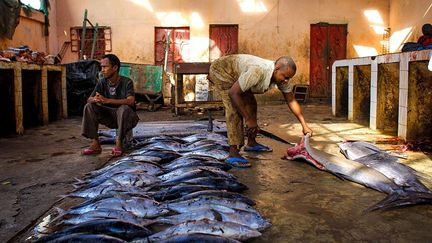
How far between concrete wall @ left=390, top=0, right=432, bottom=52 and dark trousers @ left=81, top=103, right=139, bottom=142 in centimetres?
1119

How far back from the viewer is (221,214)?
309cm

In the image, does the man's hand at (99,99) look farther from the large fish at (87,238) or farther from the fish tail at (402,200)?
the fish tail at (402,200)

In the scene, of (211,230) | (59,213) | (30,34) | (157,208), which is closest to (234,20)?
(30,34)

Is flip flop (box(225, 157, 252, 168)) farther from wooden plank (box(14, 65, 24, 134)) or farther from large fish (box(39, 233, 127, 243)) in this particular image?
wooden plank (box(14, 65, 24, 134))

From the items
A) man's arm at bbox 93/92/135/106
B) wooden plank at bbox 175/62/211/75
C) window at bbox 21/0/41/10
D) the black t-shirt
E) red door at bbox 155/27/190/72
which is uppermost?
window at bbox 21/0/41/10

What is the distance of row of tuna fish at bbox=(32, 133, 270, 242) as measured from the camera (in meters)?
2.79

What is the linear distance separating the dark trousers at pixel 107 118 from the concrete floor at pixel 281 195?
39cm

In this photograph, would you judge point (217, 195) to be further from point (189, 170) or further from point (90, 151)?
point (90, 151)

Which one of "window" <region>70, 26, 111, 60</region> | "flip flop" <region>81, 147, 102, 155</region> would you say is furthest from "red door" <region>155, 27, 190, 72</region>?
"flip flop" <region>81, 147, 102, 155</region>

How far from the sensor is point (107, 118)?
19.2ft

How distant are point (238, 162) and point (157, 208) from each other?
1.83 meters

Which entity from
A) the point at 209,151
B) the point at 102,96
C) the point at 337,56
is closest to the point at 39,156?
the point at 102,96

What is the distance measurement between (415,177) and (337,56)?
1274 centimetres

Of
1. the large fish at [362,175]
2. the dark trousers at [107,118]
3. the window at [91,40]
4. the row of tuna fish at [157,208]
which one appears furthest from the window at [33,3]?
the large fish at [362,175]
